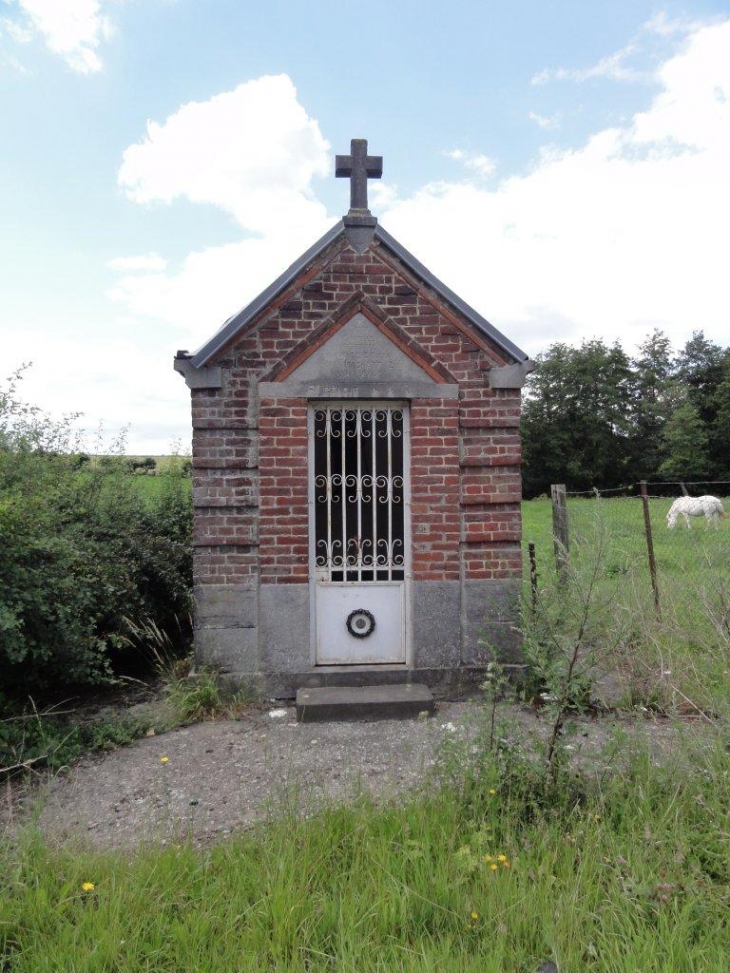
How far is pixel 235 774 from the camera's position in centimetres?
479

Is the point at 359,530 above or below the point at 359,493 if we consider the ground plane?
below

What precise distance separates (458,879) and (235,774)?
2.12 m

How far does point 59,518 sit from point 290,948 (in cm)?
514

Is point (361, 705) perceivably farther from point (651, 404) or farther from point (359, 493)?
point (651, 404)

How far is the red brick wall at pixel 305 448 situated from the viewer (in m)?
6.20

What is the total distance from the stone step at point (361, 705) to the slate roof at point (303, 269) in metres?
3.12

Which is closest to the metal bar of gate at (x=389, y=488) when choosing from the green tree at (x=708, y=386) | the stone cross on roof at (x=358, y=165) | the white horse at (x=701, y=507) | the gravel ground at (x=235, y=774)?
the gravel ground at (x=235, y=774)

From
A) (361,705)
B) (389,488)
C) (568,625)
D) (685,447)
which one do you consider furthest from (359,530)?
(685,447)

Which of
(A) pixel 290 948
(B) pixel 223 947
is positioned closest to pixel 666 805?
(A) pixel 290 948

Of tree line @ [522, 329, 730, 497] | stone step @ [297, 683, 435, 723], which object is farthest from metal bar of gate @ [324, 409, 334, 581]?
tree line @ [522, 329, 730, 497]

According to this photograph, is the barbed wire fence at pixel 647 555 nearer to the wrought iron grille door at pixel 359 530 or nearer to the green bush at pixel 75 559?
the wrought iron grille door at pixel 359 530

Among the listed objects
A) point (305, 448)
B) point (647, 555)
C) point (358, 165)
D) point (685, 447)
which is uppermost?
point (685, 447)

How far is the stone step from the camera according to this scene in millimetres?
5797

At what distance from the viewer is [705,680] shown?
5523mm
